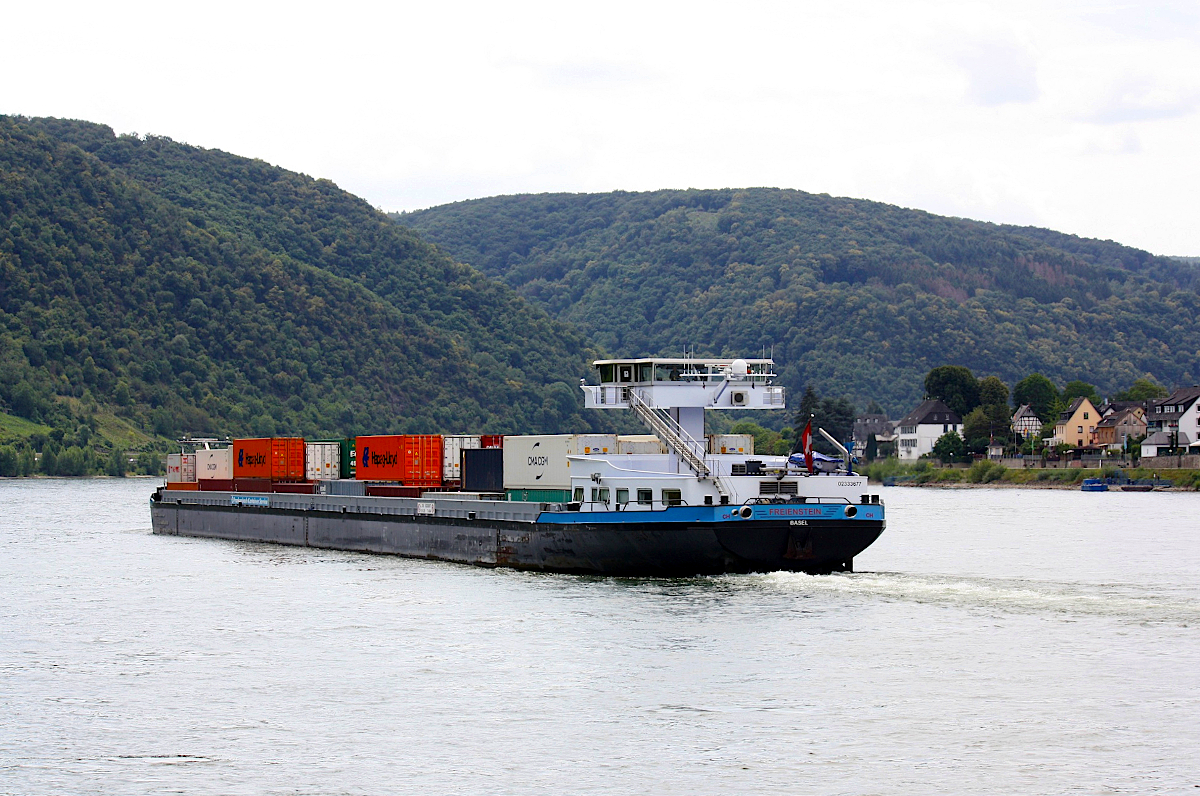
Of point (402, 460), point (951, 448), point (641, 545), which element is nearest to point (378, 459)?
point (402, 460)

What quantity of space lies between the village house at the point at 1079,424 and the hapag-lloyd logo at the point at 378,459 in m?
127

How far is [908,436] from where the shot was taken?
191m

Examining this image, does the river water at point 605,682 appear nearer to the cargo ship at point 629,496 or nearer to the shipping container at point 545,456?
the cargo ship at point 629,496

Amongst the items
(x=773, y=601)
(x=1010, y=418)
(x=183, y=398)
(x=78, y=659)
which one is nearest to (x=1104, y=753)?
(x=773, y=601)

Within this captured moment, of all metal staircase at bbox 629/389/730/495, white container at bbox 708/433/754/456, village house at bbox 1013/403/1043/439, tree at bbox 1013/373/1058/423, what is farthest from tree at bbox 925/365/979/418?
metal staircase at bbox 629/389/730/495

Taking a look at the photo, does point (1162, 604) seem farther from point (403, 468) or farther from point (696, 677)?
point (403, 468)

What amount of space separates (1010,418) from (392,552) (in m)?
132

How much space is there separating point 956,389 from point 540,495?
14656 cm

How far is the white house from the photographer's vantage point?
184375 mm

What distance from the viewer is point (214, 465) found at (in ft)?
255

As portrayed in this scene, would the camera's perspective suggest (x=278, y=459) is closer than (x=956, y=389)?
Yes

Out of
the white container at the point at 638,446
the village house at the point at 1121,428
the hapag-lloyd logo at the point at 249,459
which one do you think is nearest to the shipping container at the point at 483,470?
the white container at the point at 638,446

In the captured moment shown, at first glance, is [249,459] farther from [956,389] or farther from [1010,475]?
→ [956,389]

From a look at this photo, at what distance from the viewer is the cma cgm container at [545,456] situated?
46312 mm
